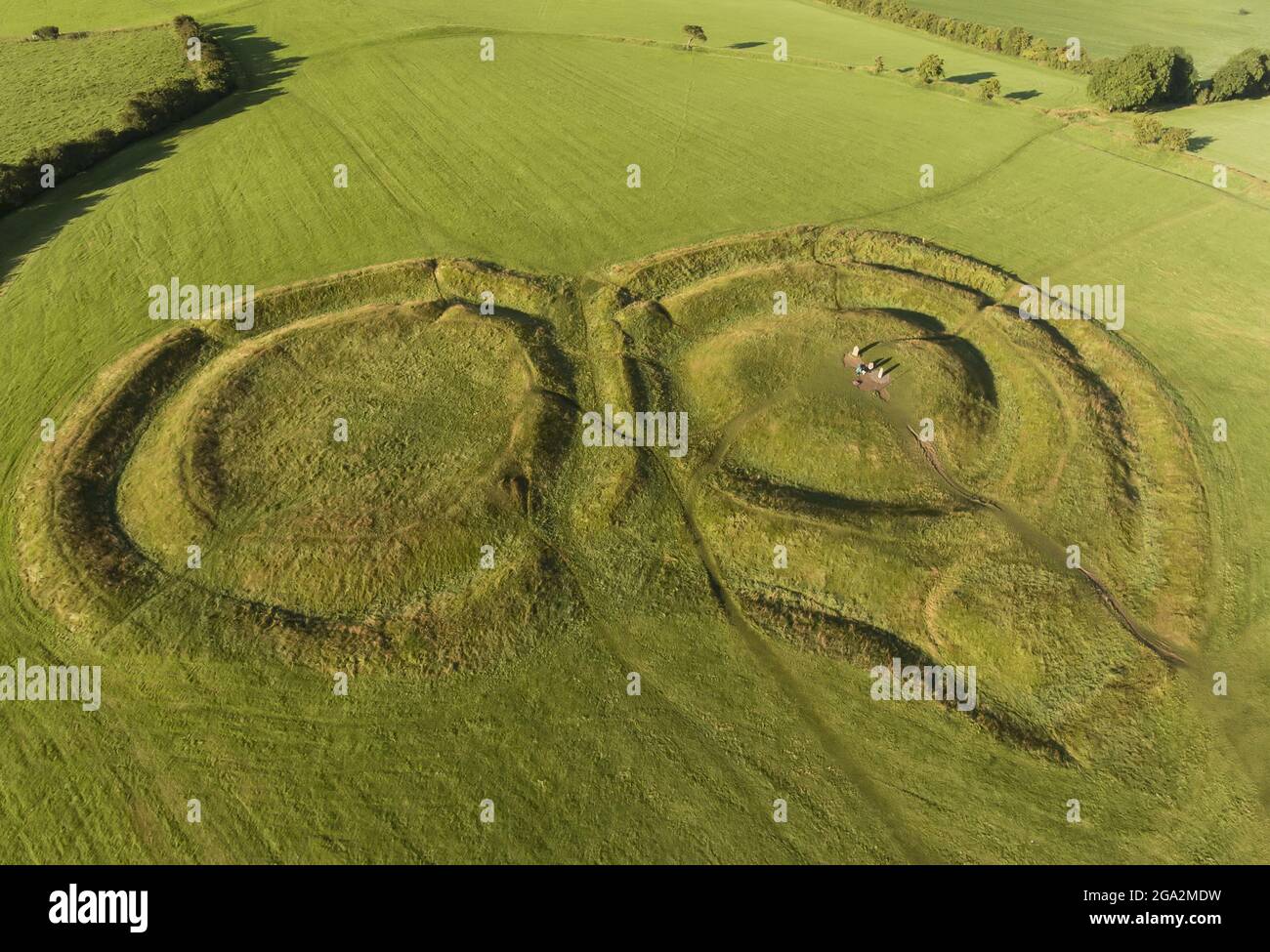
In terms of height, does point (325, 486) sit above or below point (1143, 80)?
below

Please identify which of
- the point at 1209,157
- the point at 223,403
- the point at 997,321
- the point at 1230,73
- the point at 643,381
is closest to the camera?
the point at 223,403

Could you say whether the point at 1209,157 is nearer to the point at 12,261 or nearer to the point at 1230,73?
the point at 1230,73

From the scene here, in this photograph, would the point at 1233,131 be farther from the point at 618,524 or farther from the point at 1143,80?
the point at 618,524

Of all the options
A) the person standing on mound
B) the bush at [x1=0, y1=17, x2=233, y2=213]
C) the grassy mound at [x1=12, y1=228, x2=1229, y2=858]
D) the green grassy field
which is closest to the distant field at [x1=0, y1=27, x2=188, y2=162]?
the bush at [x1=0, y1=17, x2=233, y2=213]

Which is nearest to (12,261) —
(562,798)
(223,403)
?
(223,403)

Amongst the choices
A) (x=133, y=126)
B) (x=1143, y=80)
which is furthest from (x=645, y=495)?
(x=1143, y=80)

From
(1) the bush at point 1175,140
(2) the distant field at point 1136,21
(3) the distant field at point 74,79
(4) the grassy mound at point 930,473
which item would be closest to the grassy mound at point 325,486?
(4) the grassy mound at point 930,473

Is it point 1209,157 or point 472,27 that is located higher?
point 472,27
